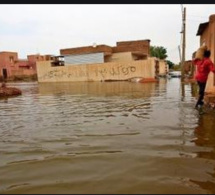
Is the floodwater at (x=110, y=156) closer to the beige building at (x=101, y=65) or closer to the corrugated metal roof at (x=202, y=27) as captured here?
the corrugated metal roof at (x=202, y=27)

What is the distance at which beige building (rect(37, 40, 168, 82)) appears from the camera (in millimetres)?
32062

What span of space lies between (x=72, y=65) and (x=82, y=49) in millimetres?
3155

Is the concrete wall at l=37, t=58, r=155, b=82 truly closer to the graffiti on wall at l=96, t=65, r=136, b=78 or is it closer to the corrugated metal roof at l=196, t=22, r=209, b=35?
the graffiti on wall at l=96, t=65, r=136, b=78

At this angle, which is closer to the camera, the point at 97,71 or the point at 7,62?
the point at 97,71

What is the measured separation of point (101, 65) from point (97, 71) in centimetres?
96

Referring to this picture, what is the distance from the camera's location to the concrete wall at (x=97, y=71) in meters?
31.5

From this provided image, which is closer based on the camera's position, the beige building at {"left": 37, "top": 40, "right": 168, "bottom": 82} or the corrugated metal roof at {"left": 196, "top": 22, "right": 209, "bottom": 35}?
the corrugated metal roof at {"left": 196, "top": 22, "right": 209, "bottom": 35}

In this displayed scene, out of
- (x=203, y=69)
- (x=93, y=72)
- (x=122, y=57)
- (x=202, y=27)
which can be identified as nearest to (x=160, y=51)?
(x=122, y=57)

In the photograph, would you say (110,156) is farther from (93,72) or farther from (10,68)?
(10,68)

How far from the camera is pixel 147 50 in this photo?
141 ft

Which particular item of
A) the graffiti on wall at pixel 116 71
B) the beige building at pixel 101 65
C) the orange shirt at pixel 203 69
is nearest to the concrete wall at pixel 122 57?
the beige building at pixel 101 65

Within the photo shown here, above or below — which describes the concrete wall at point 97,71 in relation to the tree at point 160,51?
below

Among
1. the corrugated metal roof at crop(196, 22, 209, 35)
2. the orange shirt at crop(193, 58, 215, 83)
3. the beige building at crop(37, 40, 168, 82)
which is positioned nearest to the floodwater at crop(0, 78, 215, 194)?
the orange shirt at crop(193, 58, 215, 83)

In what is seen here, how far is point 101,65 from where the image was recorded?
113 feet
